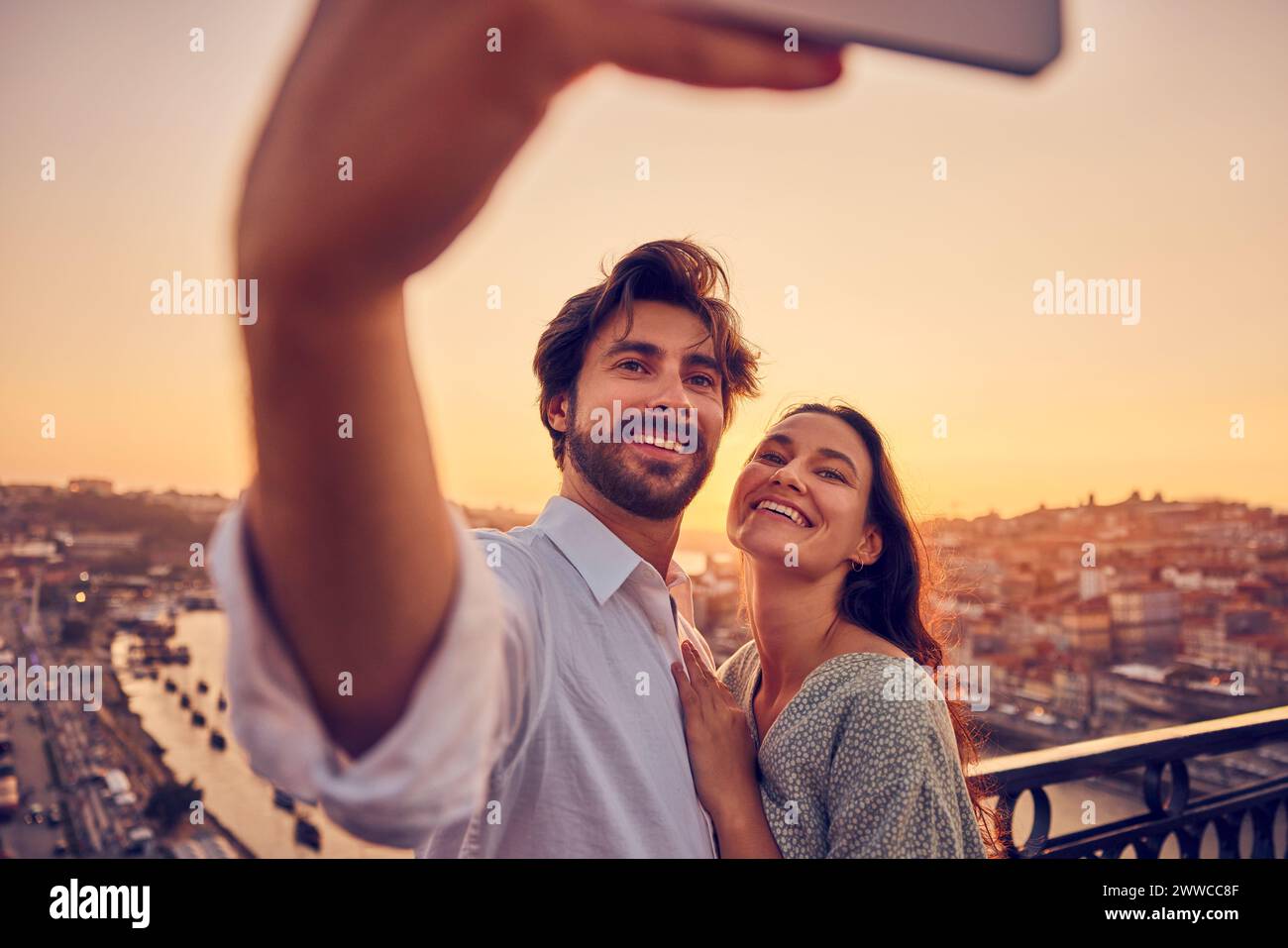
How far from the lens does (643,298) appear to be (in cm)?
168

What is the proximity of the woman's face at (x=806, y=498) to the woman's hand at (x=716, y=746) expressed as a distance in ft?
1.40

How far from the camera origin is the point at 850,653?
63.7 inches

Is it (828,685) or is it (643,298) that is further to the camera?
(643,298)

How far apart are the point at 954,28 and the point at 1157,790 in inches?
91.6

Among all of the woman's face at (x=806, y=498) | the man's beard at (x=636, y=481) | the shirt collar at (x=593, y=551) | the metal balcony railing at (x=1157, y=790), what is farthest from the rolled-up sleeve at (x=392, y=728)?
the metal balcony railing at (x=1157, y=790)

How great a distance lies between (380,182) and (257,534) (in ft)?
0.76

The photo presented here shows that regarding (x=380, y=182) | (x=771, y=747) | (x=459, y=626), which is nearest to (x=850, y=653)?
(x=771, y=747)

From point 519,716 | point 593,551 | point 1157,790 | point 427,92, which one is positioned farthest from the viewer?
point 1157,790

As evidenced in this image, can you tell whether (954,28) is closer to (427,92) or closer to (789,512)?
(427,92)

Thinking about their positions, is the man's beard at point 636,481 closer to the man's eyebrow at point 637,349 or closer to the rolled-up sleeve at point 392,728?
the man's eyebrow at point 637,349

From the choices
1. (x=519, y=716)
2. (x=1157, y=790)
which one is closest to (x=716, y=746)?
(x=519, y=716)

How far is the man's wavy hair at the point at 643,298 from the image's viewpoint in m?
1.68

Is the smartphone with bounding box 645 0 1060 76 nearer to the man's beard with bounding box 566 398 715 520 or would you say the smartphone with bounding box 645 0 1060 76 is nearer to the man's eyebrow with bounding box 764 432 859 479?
the man's beard with bounding box 566 398 715 520
